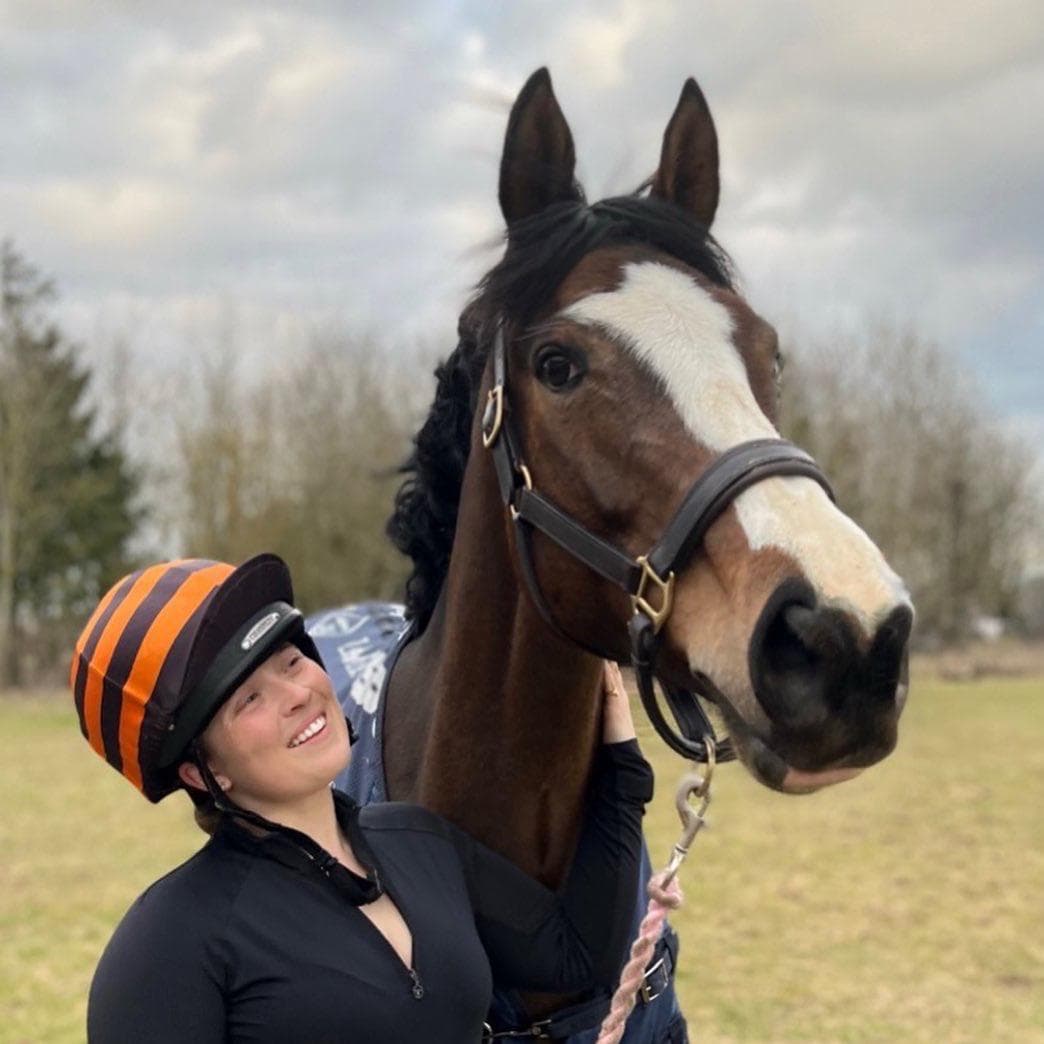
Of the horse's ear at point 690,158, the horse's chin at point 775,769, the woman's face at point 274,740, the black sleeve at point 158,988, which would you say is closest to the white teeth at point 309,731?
the woman's face at point 274,740

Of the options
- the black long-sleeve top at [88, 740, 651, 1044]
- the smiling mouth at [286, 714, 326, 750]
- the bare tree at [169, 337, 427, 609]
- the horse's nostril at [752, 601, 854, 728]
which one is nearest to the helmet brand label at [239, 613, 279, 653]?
the smiling mouth at [286, 714, 326, 750]

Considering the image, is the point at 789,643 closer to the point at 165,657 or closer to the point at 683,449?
the point at 683,449

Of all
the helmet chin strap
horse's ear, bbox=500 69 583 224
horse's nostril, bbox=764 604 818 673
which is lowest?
the helmet chin strap

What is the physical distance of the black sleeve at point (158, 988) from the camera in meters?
1.52

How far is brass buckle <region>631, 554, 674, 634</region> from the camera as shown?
178cm

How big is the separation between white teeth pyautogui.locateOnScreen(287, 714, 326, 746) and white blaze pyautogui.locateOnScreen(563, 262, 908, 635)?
0.71m

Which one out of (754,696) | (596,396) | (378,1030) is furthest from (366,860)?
(596,396)

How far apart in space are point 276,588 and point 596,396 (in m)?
0.61

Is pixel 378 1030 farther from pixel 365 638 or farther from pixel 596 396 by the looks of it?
pixel 365 638

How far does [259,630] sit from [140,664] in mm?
177

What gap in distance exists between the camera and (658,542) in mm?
1812

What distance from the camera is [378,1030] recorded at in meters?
1.63

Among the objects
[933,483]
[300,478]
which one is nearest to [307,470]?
[300,478]

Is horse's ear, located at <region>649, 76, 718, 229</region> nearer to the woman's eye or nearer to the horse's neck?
the horse's neck
